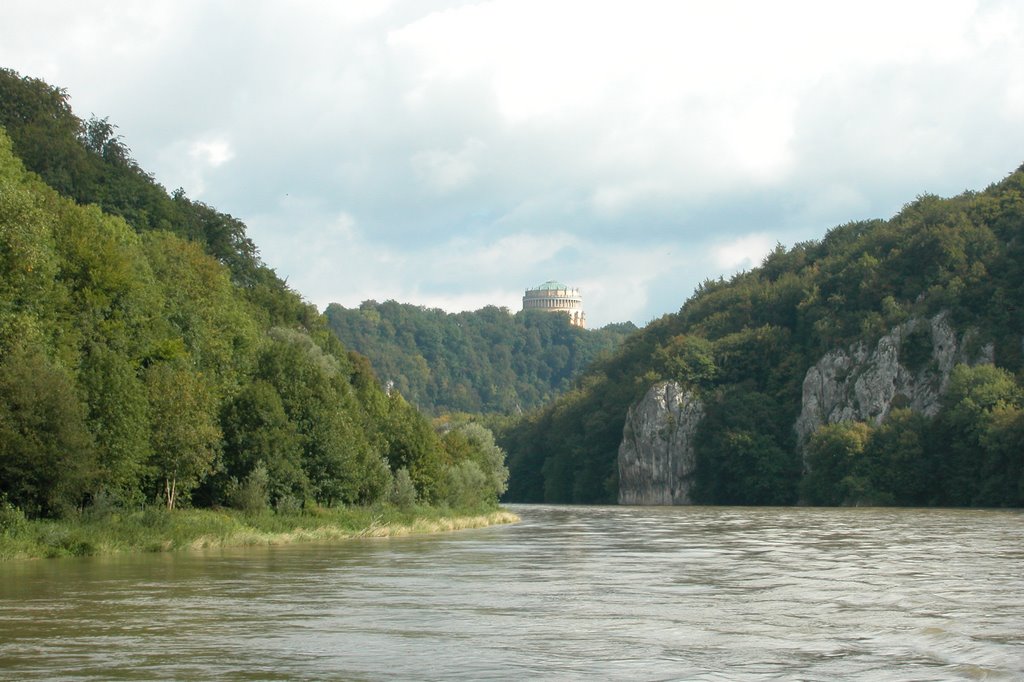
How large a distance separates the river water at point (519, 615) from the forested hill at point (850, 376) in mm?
76954

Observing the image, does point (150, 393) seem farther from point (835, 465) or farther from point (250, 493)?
point (835, 465)

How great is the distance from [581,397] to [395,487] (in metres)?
114

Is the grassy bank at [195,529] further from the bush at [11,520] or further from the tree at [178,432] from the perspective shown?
the tree at [178,432]

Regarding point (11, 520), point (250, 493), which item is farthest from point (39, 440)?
point (250, 493)

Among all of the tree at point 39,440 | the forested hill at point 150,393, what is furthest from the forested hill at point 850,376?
the tree at point 39,440

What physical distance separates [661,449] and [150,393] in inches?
4408

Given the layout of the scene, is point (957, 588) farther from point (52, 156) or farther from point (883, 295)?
point (883, 295)

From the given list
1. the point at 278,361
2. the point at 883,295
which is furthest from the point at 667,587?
the point at 883,295

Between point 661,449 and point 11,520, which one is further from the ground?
point 661,449

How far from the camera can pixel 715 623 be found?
27.0 meters

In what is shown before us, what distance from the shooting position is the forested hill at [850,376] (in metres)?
124

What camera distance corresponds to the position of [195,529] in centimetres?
5094

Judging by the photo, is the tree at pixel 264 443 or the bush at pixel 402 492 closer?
the tree at pixel 264 443

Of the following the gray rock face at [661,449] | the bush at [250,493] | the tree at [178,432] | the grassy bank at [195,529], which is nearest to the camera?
the grassy bank at [195,529]
